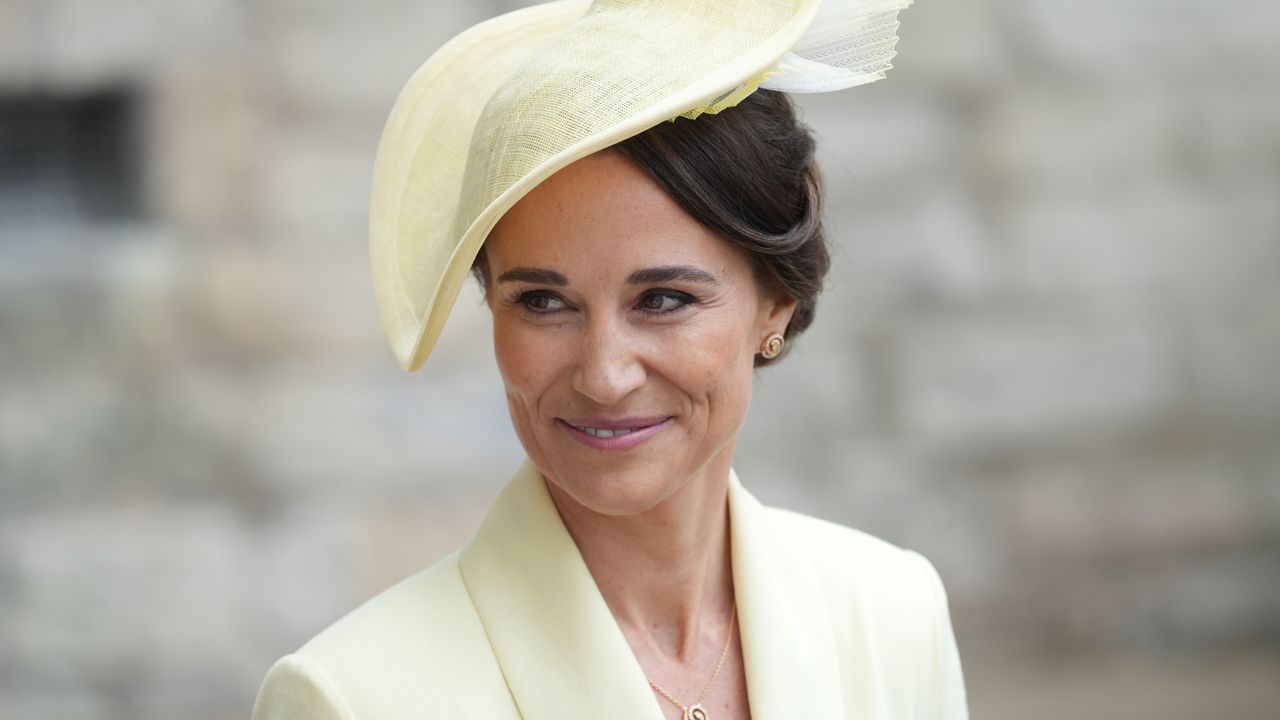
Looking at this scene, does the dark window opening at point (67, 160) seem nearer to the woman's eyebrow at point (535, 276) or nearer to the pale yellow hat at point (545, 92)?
the pale yellow hat at point (545, 92)

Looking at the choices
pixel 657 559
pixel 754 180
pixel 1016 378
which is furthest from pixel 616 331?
pixel 1016 378

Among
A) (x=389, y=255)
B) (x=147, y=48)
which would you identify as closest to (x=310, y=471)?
(x=147, y=48)

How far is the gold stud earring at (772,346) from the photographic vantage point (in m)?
2.12

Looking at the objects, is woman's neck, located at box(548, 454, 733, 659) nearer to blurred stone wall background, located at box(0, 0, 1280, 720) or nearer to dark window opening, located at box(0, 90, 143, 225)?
blurred stone wall background, located at box(0, 0, 1280, 720)

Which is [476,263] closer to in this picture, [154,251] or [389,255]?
[389,255]

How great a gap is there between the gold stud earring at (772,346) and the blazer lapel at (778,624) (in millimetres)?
207

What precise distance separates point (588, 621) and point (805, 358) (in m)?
2.36

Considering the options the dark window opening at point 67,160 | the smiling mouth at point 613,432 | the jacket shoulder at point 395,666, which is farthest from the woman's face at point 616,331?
the dark window opening at point 67,160

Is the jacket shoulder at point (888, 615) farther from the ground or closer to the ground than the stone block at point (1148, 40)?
closer to the ground

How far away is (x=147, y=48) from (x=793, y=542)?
2.46m

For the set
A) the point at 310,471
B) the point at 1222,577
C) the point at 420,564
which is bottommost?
the point at 1222,577

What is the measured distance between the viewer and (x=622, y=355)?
6.13 ft

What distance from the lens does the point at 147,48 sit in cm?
396

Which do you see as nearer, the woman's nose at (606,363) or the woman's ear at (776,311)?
the woman's nose at (606,363)
